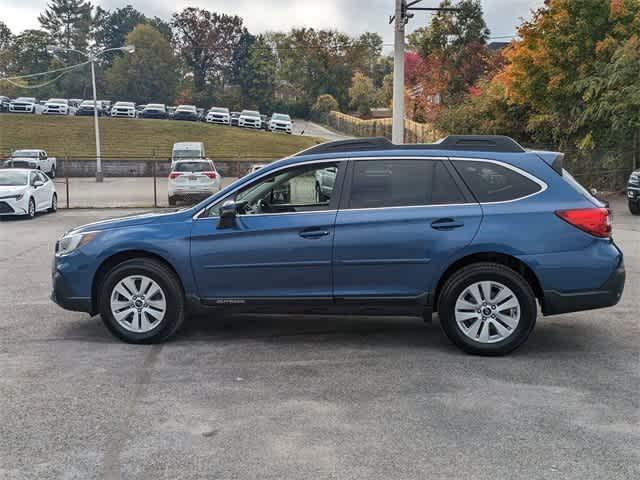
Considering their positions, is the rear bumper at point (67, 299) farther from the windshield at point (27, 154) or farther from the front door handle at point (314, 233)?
the windshield at point (27, 154)

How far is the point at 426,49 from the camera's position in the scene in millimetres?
39844

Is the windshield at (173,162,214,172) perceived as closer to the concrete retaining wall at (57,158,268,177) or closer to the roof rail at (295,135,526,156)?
the roof rail at (295,135,526,156)

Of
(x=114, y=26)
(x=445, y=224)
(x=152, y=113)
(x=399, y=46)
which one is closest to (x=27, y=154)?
(x=399, y=46)

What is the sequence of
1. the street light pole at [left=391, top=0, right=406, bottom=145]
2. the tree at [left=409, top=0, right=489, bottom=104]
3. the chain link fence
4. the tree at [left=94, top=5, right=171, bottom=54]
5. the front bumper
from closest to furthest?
1. the front bumper
2. the street light pole at [left=391, top=0, right=406, bottom=145]
3. the chain link fence
4. the tree at [left=409, top=0, right=489, bottom=104]
5. the tree at [left=94, top=5, right=171, bottom=54]

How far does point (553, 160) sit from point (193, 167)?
1908 centimetres

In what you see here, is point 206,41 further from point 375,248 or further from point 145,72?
point 375,248

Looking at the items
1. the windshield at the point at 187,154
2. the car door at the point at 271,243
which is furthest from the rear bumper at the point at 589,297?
the windshield at the point at 187,154

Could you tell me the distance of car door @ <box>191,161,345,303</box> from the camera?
19.9 ft

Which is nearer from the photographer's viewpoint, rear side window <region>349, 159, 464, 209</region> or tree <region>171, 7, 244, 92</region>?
rear side window <region>349, 159, 464, 209</region>

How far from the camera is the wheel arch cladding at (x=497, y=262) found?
19.6ft

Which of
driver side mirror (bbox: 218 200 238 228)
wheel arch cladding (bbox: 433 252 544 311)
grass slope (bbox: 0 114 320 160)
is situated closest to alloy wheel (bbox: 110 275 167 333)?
driver side mirror (bbox: 218 200 238 228)

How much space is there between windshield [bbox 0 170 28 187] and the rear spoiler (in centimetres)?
1707

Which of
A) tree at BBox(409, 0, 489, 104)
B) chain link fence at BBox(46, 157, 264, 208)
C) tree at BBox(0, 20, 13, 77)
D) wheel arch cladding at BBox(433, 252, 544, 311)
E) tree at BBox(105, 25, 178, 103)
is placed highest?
tree at BBox(0, 20, 13, 77)

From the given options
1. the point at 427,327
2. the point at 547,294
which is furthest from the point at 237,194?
the point at 547,294
